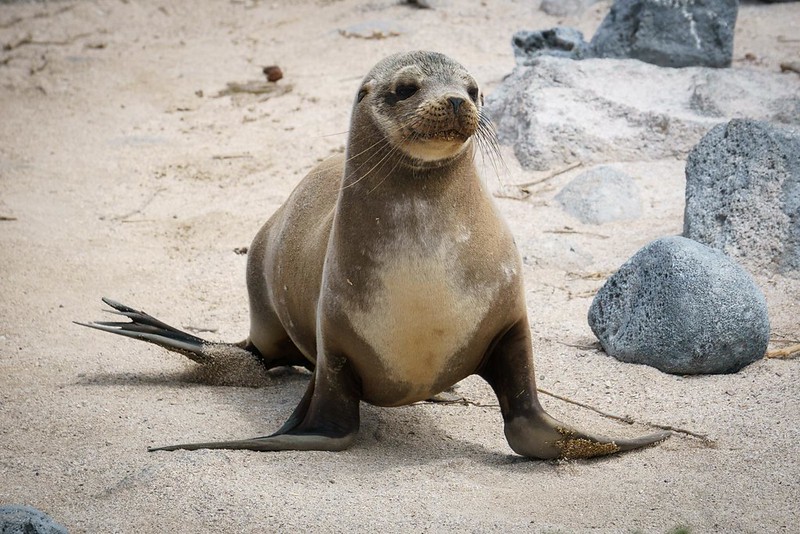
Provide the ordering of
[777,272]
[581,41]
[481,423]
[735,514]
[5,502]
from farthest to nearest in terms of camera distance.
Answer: [581,41]
[777,272]
[481,423]
[5,502]
[735,514]

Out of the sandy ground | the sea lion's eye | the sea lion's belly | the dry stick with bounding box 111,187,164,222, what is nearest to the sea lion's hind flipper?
the sandy ground

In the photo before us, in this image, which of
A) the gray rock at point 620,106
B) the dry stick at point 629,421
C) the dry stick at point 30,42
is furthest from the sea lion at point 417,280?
the dry stick at point 30,42

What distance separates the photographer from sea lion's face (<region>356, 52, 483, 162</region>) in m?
3.59

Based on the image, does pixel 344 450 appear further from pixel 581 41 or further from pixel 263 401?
pixel 581 41

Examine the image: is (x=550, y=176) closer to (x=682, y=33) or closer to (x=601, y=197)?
(x=601, y=197)

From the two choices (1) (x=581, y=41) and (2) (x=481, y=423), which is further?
(1) (x=581, y=41)

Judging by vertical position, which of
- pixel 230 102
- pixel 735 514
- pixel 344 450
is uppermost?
pixel 735 514

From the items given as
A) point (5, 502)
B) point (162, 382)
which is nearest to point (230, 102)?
point (162, 382)

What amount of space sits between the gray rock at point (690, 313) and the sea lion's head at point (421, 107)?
114cm

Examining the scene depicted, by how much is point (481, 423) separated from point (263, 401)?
3.41 ft

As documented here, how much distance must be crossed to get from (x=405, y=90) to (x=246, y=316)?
2561 mm

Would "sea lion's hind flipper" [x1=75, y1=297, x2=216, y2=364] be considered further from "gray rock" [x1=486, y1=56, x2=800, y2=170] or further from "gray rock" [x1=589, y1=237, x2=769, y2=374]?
"gray rock" [x1=486, y1=56, x2=800, y2=170]

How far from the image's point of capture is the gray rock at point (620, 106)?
7.51 metres

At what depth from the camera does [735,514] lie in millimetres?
3189
